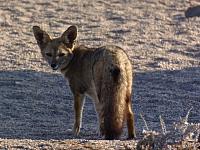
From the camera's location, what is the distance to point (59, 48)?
31.0 feet

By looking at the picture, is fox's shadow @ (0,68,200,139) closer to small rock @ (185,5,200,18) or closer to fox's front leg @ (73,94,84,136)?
fox's front leg @ (73,94,84,136)

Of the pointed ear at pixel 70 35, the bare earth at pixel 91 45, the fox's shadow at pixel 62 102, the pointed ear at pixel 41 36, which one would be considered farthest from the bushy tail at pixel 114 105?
the pointed ear at pixel 41 36

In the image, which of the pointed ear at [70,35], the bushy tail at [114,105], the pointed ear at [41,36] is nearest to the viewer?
the bushy tail at [114,105]

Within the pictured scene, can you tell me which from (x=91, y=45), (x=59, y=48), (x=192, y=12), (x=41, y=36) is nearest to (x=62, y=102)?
(x=41, y=36)

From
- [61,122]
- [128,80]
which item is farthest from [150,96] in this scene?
[128,80]

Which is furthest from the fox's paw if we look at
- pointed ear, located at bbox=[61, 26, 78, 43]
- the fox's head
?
pointed ear, located at bbox=[61, 26, 78, 43]

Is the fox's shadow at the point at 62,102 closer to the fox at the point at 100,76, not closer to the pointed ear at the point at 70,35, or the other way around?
the fox at the point at 100,76

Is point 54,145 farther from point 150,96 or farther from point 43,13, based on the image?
point 43,13

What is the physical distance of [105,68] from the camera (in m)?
7.89

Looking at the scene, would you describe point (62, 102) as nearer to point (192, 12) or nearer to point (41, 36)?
point (41, 36)

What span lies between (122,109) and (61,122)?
2.16 metres

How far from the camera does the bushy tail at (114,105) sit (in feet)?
24.6

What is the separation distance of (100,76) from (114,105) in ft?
1.65

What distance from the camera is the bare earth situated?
29.9 feet
